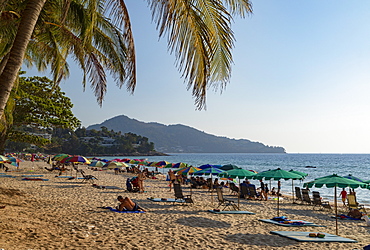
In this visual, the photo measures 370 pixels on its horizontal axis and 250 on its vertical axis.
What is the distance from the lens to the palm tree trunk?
13.2 feet

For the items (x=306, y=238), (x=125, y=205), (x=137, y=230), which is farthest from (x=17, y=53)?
(x=306, y=238)

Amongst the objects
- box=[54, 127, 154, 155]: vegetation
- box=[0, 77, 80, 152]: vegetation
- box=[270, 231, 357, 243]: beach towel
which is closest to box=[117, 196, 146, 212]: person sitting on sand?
box=[270, 231, 357, 243]: beach towel

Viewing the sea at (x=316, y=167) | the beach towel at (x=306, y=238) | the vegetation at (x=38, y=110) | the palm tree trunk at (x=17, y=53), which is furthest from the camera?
the sea at (x=316, y=167)

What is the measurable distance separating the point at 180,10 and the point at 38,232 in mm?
4551

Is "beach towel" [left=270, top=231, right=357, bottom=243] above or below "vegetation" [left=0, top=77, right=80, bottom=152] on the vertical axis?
below

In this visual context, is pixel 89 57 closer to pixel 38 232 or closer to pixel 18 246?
pixel 38 232

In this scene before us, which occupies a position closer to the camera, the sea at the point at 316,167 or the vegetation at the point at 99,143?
the sea at the point at 316,167

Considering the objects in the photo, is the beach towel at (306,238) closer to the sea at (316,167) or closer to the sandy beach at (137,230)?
the sandy beach at (137,230)

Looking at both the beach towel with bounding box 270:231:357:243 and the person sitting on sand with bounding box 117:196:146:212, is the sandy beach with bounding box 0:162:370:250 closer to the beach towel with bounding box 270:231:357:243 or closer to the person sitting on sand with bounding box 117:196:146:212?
the beach towel with bounding box 270:231:357:243

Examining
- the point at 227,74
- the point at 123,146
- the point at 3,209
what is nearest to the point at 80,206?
the point at 3,209

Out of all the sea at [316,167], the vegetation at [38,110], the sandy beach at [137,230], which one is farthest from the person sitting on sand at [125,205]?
the sea at [316,167]

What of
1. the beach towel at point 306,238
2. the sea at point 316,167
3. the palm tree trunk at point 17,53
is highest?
the palm tree trunk at point 17,53

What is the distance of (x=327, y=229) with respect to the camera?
834cm

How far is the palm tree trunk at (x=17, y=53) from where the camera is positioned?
401cm
